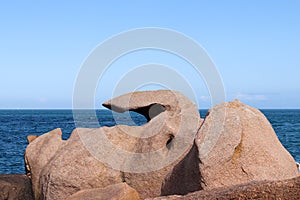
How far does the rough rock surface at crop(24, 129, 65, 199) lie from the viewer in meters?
12.9

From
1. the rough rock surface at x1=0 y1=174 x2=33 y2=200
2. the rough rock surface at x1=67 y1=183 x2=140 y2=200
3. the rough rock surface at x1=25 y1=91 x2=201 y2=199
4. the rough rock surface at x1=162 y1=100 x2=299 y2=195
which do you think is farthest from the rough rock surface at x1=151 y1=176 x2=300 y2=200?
the rough rock surface at x1=0 y1=174 x2=33 y2=200

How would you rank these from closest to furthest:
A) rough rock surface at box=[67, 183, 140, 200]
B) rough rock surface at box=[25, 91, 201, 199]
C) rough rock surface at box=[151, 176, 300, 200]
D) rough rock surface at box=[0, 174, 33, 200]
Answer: rough rock surface at box=[151, 176, 300, 200]
rough rock surface at box=[67, 183, 140, 200]
rough rock surface at box=[25, 91, 201, 199]
rough rock surface at box=[0, 174, 33, 200]

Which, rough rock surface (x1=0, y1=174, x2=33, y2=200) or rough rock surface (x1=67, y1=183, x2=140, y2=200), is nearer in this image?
rough rock surface (x1=67, y1=183, x2=140, y2=200)

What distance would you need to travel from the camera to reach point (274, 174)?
8.65 metres

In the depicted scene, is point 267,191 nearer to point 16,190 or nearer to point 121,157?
point 121,157

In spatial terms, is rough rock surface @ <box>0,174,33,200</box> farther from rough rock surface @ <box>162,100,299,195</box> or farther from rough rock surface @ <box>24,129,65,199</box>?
rough rock surface @ <box>162,100,299,195</box>

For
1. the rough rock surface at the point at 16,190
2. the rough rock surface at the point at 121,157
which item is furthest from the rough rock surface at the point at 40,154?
the rough rock surface at the point at 16,190

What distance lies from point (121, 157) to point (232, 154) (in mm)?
4017

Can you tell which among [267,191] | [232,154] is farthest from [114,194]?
[267,191]

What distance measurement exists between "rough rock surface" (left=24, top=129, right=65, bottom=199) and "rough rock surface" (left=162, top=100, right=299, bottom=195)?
4584 mm

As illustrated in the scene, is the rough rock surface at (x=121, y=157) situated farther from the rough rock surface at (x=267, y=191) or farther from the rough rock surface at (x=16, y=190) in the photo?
the rough rock surface at (x=267, y=191)

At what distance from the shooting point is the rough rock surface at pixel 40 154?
1294cm

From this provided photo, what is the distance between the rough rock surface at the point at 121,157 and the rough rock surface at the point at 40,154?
0.59ft

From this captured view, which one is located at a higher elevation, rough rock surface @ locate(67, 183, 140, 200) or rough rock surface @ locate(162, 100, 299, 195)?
rough rock surface @ locate(162, 100, 299, 195)
